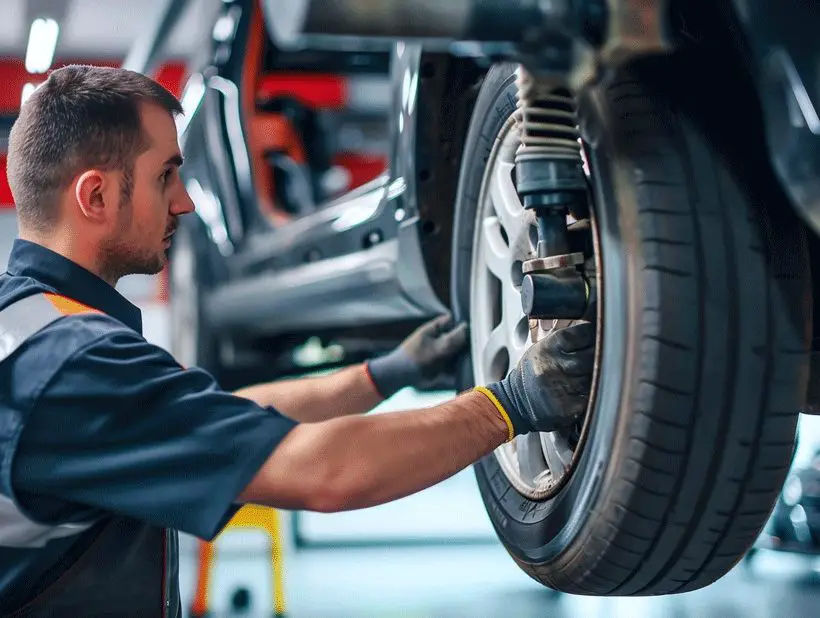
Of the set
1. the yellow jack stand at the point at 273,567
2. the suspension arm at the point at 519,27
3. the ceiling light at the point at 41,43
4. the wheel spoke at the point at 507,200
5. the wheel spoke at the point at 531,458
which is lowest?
the yellow jack stand at the point at 273,567

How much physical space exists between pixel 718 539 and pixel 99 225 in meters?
0.80

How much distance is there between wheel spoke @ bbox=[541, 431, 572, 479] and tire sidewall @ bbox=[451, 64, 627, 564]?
4 centimetres

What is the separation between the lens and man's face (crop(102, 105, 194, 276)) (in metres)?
1.19

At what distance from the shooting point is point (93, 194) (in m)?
1.16

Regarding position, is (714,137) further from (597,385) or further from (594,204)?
(597,385)

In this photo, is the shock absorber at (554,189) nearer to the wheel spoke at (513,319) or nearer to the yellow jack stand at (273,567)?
the wheel spoke at (513,319)

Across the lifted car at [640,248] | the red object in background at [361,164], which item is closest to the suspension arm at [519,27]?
the lifted car at [640,248]

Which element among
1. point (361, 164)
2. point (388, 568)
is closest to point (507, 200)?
point (388, 568)

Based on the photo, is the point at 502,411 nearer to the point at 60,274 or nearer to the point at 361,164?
the point at 60,274

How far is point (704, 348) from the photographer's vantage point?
0.97 meters

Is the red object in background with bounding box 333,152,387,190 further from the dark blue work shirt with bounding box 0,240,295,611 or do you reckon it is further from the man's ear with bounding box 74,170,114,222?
the dark blue work shirt with bounding box 0,240,295,611

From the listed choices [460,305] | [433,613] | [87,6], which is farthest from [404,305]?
[87,6]

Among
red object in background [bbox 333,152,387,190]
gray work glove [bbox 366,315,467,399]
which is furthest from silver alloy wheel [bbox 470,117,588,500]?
red object in background [bbox 333,152,387,190]

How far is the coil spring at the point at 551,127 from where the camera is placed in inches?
42.6
